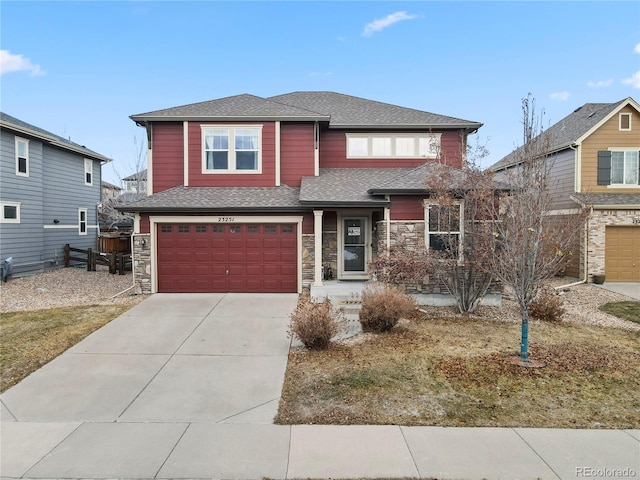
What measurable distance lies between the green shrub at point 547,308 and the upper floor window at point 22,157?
66.7 ft

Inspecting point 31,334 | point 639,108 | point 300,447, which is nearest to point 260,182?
point 31,334

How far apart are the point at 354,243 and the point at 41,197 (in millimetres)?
15261

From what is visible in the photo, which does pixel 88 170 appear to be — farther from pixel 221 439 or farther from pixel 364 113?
pixel 221 439

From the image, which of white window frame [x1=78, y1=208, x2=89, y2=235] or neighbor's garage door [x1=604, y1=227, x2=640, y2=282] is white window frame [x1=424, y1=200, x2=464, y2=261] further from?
white window frame [x1=78, y1=208, x2=89, y2=235]

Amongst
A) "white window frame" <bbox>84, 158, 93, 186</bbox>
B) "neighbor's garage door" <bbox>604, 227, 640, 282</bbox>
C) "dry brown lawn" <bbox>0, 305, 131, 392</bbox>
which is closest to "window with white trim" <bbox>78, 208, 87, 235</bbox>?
"white window frame" <bbox>84, 158, 93, 186</bbox>

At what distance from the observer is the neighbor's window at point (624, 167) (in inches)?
598

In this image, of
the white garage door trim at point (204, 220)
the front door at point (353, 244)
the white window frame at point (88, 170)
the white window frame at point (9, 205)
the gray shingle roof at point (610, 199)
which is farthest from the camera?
the white window frame at point (88, 170)

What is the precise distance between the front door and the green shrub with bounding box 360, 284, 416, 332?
4643mm

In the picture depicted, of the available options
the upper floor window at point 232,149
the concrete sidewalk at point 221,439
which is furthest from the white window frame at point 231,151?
the concrete sidewalk at point 221,439

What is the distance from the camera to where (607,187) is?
49.6 feet

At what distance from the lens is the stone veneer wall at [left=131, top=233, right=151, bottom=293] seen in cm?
1226

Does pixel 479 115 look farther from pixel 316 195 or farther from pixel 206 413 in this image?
pixel 206 413

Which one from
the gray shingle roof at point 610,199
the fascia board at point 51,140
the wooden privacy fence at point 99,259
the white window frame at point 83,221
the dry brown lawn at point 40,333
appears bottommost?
the dry brown lawn at point 40,333

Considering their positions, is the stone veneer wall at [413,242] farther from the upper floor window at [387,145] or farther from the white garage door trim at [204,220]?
the upper floor window at [387,145]
